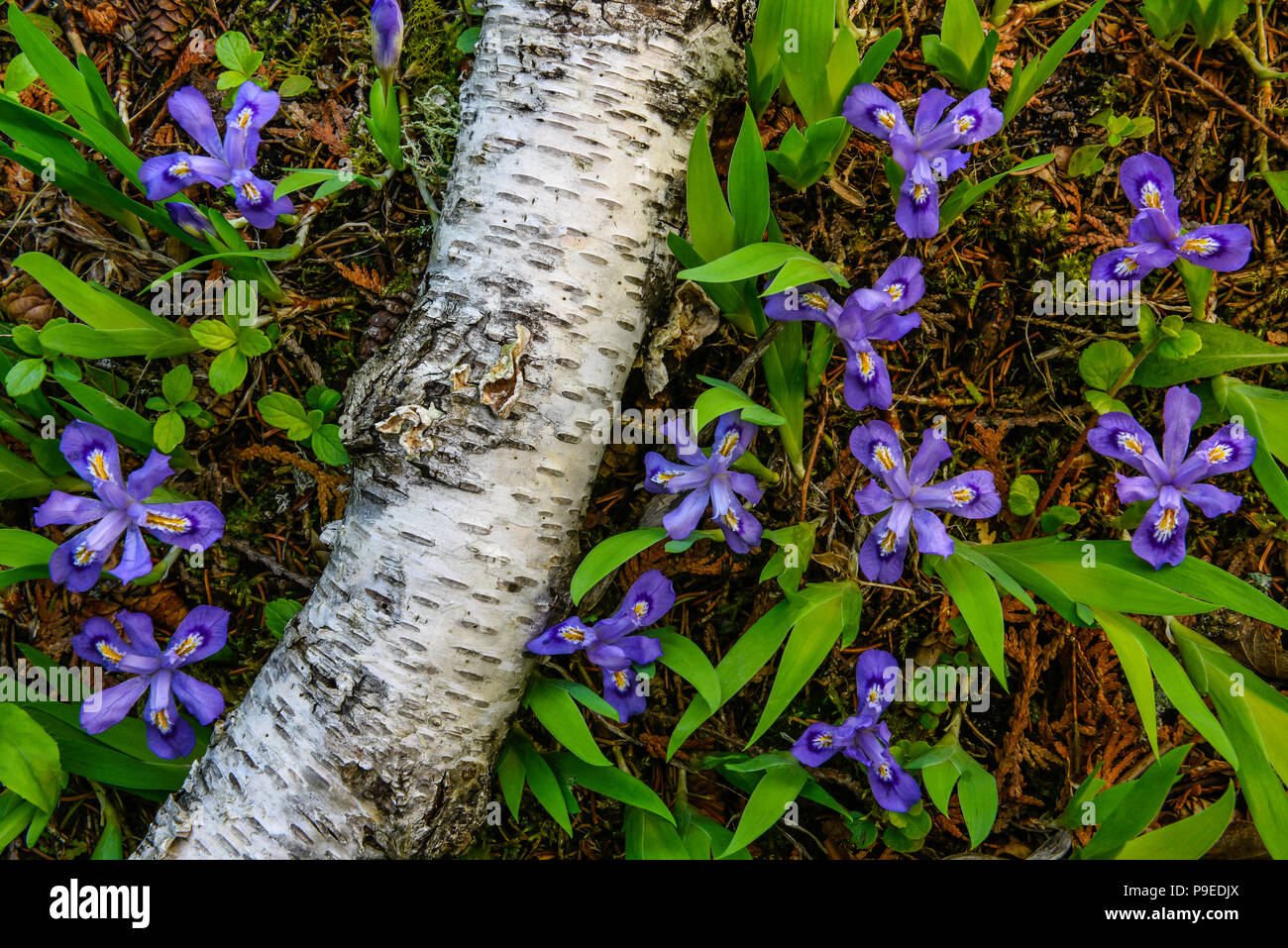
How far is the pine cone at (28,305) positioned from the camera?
6.45ft

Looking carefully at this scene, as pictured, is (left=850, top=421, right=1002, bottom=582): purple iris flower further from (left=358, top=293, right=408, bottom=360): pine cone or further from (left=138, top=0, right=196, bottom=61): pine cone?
(left=138, top=0, right=196, bottom=61): pine cone

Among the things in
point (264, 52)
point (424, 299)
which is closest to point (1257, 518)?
point (424, 299)

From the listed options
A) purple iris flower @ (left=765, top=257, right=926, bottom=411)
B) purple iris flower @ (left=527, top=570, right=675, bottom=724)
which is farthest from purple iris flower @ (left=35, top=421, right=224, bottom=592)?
purple iris flower @ (left=765, top=257, right=926, bottom=411)

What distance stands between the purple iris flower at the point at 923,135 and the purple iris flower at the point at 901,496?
1.47 ft

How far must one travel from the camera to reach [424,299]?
171 cm

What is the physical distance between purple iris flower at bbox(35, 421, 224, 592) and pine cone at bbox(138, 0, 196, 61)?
1015 mm

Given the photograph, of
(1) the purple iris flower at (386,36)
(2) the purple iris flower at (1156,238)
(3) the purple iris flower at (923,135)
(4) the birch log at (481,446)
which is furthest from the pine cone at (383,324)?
(2) the purple iris flower at (1156,238)

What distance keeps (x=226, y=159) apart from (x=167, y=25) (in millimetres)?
582

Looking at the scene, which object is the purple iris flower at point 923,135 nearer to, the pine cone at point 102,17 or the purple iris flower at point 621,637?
the purple iris flower at point 621,637

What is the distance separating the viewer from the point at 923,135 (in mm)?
1633

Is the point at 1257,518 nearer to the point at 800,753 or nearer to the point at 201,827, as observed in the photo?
the point at 800,753

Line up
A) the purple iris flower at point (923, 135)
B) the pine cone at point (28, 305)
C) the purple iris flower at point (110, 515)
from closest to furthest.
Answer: the purple iris flower at point (923, 135) < the purple iris flower at point (110, 515) < the pine cone at point (28, 305)

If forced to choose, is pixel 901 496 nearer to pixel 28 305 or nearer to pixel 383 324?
pixel 383 324

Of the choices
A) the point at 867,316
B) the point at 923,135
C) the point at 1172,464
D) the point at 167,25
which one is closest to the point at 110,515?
the point at 167,25
